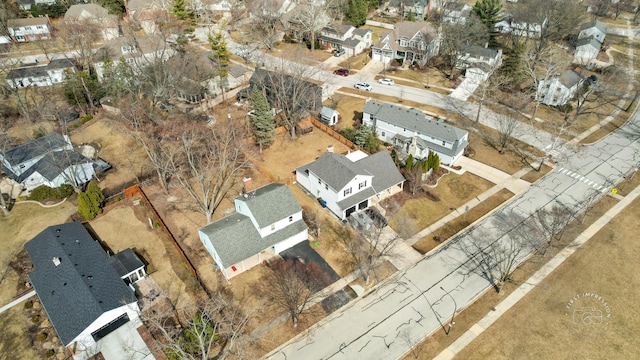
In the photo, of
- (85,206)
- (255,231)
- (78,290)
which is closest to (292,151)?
(255,231)

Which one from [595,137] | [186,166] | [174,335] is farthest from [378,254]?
[595,137]

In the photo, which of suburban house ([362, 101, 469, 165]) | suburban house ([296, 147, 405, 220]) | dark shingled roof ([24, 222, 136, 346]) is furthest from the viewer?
suburban house ([362, 101, 469, 165])

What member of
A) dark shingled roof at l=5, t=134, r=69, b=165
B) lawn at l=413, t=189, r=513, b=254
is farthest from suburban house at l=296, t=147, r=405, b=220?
dark shingled roof at l=5, t=134, r=69, b=165

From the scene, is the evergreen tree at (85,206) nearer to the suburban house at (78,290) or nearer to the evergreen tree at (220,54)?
the suburban house at (78,290)

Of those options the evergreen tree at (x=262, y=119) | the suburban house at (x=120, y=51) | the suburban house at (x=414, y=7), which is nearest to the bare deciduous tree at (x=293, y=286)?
the evergreen tree at (x=262, y=119)

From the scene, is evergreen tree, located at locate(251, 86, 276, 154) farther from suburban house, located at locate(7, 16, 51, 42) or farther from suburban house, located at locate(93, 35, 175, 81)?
suburban house, located at locate(7, 16, 51, 42)

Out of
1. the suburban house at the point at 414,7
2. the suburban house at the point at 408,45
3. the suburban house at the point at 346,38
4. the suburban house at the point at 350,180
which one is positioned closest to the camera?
the suburban house at the point at 350,180

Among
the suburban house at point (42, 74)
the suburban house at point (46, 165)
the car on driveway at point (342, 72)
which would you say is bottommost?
the suburban house at point (46, 165)
